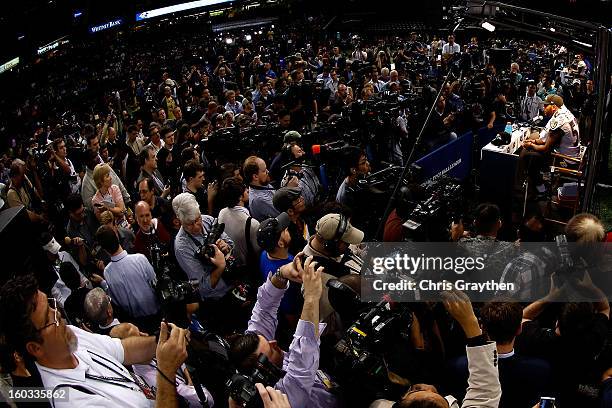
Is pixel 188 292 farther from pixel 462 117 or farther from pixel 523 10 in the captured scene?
pixel 462 117

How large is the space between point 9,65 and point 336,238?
18961 millimetres

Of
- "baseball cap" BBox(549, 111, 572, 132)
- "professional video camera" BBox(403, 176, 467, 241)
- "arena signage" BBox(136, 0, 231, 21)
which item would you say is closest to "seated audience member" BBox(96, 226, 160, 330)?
"professional video camera" BBox(403, 176, 467, 241)

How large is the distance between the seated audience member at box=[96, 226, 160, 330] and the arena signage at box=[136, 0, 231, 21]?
78.7ft

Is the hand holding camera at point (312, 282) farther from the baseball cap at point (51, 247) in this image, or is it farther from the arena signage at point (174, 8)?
the arena signage at point (174, 8)

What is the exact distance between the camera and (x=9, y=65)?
57.8 feet

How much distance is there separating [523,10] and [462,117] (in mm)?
3195

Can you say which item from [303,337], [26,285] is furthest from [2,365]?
[303,337]

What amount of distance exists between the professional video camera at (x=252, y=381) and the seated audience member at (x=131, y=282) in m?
1.46

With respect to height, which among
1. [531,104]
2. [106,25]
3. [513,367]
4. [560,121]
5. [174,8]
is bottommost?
[531,104]

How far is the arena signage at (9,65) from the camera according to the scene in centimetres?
1706

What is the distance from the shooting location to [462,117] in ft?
24.9

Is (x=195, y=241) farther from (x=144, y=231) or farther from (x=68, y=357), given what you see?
(x=68, y=357)

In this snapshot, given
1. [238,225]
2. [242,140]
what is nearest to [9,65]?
[242,140]

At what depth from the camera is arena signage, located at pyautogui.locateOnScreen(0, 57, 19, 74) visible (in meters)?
17.1
